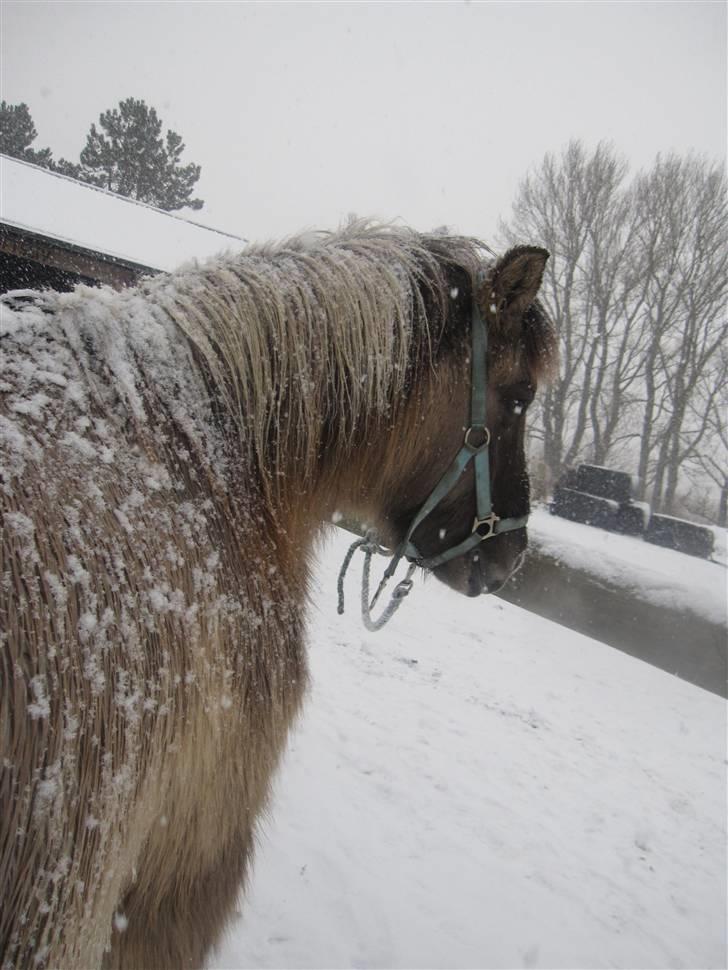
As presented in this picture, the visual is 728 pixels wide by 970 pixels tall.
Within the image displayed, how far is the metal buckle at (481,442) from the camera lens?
1.48m

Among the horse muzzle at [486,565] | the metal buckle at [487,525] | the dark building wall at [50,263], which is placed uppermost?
the dark building wall at [50,263]

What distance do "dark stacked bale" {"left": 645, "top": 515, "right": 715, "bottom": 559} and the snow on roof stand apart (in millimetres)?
10816

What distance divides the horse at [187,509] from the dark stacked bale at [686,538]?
11649 mm

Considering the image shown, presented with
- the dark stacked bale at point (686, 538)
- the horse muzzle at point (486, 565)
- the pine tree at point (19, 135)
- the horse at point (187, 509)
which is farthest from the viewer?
the pine tree at point (19, 135)

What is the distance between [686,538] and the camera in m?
11.2

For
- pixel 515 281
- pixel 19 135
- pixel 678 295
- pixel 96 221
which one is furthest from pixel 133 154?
pixel 515 281

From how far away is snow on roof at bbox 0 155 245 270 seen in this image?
7.42 m

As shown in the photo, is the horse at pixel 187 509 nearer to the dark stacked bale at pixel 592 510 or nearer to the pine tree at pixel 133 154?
the dark stacked bale at pixel 592 510

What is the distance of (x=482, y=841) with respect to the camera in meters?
2.92

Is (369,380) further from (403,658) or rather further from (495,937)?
(403,658)

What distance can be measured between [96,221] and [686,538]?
43.5ft

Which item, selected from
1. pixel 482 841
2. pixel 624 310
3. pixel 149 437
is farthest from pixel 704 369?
pixel 149 437

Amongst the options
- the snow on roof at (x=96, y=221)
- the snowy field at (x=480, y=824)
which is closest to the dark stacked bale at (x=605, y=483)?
the snowy field at (x=480, y=824)

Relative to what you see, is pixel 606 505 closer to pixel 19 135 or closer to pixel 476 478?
pixel 476 478
